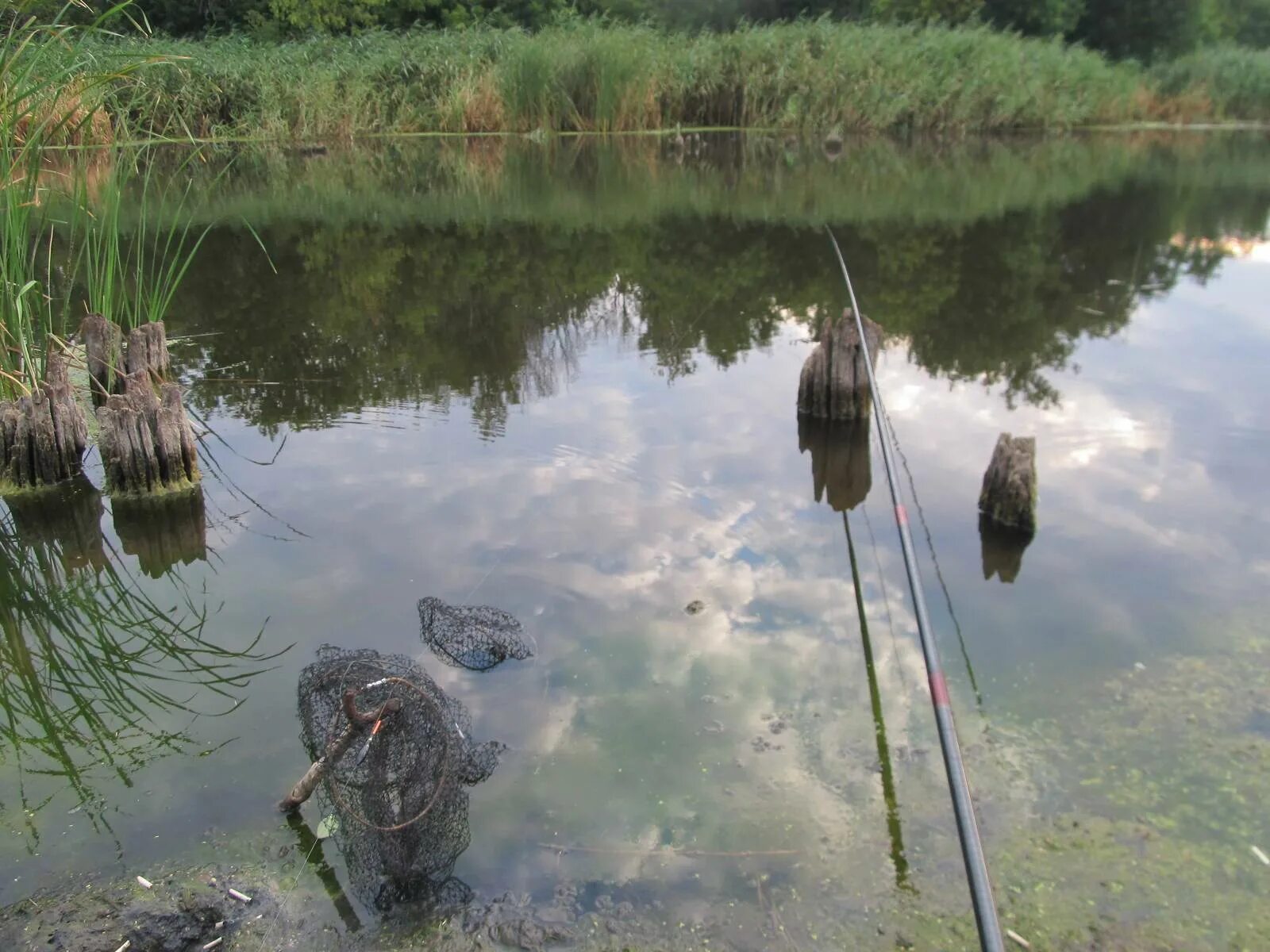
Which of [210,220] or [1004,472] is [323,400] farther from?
[210,220]

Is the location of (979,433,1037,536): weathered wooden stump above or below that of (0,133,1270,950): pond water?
above

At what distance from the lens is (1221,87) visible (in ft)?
97.4

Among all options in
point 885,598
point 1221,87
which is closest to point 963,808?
point 885,598

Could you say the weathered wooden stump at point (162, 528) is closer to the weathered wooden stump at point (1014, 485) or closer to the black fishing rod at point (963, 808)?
the black fishing rod at point (963, 808)

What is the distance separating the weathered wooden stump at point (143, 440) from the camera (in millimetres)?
4992

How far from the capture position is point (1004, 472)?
479 cm

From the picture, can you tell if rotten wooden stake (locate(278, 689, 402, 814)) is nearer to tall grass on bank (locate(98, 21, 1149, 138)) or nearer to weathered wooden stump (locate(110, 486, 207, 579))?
weathered wooden stump (locate(110, 486, 207, 579))

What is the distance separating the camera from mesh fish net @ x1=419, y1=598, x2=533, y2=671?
147 inches

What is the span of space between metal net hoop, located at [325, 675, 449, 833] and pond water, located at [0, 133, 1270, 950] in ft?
0.61

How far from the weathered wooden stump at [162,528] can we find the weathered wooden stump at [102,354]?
0.83 metres

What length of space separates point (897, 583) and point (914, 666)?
661 mm

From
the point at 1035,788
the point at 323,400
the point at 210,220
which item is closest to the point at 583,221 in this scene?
the point at 210,220

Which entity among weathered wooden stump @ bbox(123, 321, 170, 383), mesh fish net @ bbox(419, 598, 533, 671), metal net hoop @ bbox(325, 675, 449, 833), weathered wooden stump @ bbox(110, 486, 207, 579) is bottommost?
weathered wooden stump @ bbox(110, 486, 207, 579)

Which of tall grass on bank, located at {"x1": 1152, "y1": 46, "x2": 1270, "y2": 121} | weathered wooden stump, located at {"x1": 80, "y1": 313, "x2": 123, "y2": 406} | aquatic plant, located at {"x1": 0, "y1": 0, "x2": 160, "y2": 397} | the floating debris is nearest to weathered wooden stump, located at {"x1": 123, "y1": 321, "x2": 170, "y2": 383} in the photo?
weathered wooden stump, located at {"x1": 80, "y1": 313, "x2": 123, "y2": 406}
